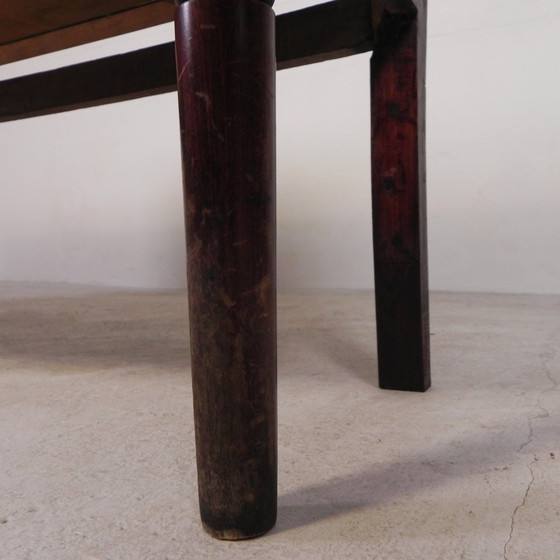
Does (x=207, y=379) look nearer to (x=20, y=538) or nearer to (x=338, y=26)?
(x=20, y=538)

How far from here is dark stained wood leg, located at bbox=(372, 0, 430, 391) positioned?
1229 millimetres

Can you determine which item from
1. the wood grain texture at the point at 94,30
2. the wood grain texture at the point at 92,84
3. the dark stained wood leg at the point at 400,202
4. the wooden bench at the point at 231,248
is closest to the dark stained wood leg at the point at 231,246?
the wooden bench at the point at 231,248

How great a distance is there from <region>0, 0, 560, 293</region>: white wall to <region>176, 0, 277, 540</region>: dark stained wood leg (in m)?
2.91

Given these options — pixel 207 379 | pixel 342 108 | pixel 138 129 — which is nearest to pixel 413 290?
pixel 207 379

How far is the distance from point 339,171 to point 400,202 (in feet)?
8.15

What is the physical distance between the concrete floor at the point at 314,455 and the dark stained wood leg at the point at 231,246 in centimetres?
8

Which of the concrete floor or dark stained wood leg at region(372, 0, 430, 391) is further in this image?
dark stained wood leg at region(372, 0, 430, 391)

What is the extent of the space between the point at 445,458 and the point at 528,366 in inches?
27.1

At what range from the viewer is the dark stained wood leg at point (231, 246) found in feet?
1.94

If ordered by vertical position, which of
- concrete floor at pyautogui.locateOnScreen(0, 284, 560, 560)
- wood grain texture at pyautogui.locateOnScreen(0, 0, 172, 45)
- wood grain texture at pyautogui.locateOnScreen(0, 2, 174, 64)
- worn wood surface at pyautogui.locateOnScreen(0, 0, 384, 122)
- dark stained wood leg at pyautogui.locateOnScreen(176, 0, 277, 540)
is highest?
wood grain texture at pyautogui.locateOnScreen(0, 2, 174, 64)

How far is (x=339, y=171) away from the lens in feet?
12.1

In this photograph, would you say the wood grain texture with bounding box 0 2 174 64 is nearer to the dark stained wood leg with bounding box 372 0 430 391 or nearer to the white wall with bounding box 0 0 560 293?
the dark stained wood leg with bounding box 372 0 430 391

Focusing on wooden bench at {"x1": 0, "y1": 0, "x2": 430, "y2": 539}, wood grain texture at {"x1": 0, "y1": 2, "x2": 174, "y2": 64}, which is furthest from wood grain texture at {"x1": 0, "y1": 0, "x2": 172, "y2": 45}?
wooden bench at {"x1": 0, "y1": 0, "x2": 430, "y2": 539}

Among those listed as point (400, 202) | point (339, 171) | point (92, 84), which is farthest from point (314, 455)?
point (339, 171)
